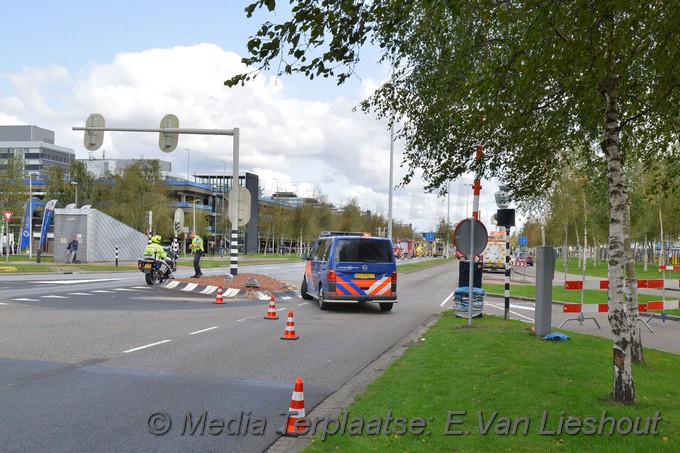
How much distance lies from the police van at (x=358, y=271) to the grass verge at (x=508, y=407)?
23.8ft

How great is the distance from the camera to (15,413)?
5770 millimetres

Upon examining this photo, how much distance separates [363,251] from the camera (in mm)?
16703

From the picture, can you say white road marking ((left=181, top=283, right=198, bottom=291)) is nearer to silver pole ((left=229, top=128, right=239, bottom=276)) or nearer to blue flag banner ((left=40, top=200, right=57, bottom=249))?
silver pole ((left=229, top=128, right=239, bottom=276))

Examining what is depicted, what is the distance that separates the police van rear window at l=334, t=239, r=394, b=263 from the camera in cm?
1656

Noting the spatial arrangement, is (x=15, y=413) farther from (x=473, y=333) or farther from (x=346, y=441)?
(x=473, y=333)

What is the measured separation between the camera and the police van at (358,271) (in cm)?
1642

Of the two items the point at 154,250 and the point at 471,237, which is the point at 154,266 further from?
the point at 471,237

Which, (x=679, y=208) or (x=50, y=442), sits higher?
(x=679, y=208)

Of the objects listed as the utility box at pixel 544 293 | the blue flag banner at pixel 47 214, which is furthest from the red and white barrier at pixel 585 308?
the blue flag banner at pixel 47 214

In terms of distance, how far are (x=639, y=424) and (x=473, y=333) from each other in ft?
20.2

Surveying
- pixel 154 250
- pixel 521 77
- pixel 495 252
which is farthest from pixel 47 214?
pixel 521 77

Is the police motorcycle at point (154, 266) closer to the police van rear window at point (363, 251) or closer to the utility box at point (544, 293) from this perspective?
the police van rear window at point (363, 251)

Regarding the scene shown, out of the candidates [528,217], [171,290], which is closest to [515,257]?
[528,217]

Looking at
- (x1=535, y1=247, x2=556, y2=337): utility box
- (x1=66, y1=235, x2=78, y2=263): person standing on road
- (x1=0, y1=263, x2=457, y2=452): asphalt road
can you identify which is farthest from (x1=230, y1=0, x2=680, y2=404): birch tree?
(x1=66, y1=235, x2=78, y2=263): person standing on road
